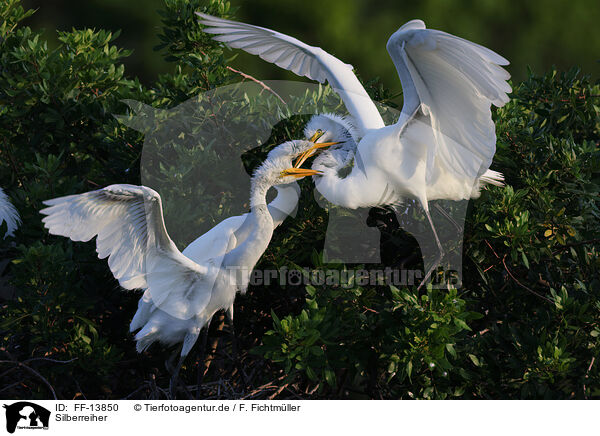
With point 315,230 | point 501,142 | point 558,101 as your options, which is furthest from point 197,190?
point 558,101

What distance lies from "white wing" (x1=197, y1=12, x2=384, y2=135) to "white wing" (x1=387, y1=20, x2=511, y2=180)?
1.02 feet

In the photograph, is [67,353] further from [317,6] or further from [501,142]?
[317,6]

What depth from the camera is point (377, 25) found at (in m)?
3.97

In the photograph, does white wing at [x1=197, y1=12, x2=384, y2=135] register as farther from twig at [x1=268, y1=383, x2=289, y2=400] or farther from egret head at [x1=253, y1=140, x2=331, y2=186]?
twig at [x1=268, y1=383, x2=289, y2=400]

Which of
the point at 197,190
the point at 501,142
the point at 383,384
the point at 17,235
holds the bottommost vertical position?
the point at 383,384

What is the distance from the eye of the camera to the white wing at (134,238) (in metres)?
1.73

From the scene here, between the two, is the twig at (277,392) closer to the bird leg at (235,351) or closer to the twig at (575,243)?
the bird leg at (235,351)

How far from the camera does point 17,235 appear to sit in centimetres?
203

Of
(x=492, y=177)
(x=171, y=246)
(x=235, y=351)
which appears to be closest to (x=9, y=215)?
(x=171, y=246)

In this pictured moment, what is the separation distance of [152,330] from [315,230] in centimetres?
56

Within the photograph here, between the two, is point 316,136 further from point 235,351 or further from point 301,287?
point 235,351

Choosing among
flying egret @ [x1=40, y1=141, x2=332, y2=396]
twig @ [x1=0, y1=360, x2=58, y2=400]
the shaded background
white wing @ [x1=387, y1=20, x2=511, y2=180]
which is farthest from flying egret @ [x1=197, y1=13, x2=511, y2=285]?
the shaded background

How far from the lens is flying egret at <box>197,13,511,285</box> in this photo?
1816 mm
